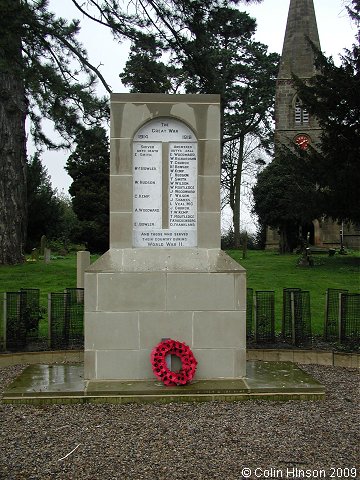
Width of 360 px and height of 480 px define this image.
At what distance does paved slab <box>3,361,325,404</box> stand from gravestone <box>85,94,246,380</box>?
8.1 inches

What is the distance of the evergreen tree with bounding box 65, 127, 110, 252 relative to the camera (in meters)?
35.1

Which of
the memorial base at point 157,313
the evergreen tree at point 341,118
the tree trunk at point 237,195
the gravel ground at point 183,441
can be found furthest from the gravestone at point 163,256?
the tree trunk at point 237,195

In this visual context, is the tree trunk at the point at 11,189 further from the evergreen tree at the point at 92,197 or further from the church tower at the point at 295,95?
the church tower at the point at 295,95

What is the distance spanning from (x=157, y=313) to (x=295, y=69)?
142 ft

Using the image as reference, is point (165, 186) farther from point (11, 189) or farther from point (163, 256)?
point (11, 189)

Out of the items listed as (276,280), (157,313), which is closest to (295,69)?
(276,280)

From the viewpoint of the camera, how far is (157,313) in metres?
6.28

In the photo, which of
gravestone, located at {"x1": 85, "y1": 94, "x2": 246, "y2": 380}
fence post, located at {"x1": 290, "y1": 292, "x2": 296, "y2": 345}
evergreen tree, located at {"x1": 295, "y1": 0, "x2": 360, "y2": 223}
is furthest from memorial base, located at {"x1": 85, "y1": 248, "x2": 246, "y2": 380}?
evergreen tree, located at {"x1": 295, "y1": 0, "x2": 360, "y2": 223}

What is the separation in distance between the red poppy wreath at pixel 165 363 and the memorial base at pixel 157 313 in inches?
5.3

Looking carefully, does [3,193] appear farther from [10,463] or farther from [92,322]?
[10,463]

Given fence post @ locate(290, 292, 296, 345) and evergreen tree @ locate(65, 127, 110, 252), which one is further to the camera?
evergreen tree @ locate(65, 127, 110, 252)

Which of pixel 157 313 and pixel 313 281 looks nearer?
→ pixel 157 313

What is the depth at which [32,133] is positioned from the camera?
13.2 metres

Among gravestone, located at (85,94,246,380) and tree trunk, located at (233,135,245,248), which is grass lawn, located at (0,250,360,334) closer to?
gravestone, located at (85,94,246,380)
